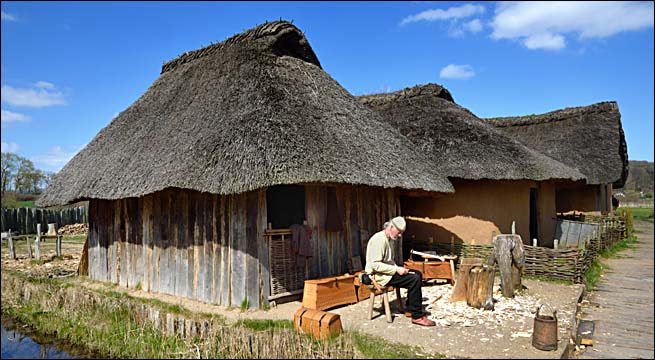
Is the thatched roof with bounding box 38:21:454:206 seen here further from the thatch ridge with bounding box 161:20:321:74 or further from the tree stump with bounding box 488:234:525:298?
the tree stump with bounding box 488:234:525:298

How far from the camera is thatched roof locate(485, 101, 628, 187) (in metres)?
15.9

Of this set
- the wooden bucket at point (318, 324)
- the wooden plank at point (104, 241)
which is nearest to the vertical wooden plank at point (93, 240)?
the wooden plank at point (104, 241)

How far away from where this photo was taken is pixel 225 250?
24.4ft

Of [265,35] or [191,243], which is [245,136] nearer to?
[191,243]

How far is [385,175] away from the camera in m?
8.07

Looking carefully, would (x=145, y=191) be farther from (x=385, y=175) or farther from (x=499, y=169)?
(x=499, y=169)

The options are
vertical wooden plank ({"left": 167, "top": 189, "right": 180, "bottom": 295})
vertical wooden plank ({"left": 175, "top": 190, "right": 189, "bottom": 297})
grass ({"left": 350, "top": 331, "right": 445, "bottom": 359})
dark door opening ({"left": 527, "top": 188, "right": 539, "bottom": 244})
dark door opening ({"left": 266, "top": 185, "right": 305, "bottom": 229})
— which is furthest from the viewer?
dark door opening ({"left": 527, "top": 188, "right": 539, "bottom": 244})

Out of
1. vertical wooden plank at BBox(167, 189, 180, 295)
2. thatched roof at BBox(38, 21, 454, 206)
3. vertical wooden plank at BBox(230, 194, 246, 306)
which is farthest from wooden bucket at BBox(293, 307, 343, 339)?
vertical wooden plank at BBox(167, 189, 180, 295)

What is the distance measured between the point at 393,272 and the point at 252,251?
87.6 inches

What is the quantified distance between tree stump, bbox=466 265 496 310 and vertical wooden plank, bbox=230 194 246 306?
11.4 feet

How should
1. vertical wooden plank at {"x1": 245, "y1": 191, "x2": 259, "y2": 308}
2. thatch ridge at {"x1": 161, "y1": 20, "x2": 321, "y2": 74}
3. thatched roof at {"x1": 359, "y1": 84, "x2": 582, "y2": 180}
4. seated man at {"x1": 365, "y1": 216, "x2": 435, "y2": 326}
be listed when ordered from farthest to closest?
thatched roof at {"x1": 359, "y1": 84, "x2": 582, "y2": 180}, thatch ridge at {"x1": 161, "y1": 20, "x2": 321, "y2": 74}, vertical wooden plank at {"x1": 245, "y1": 191, "x2": 259, "y2": 308}, seated man at {"x1": 365, "y1": 216, "x2": 435, "y2": 326}

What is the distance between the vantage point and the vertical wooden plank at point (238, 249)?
7164 mm

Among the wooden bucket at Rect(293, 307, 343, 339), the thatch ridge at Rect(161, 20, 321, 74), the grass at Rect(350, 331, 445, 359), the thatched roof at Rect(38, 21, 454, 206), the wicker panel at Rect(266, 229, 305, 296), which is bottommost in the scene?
the grass at Rect(350, 331, 445, 359)

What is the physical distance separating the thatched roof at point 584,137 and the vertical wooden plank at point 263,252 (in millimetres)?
12481
